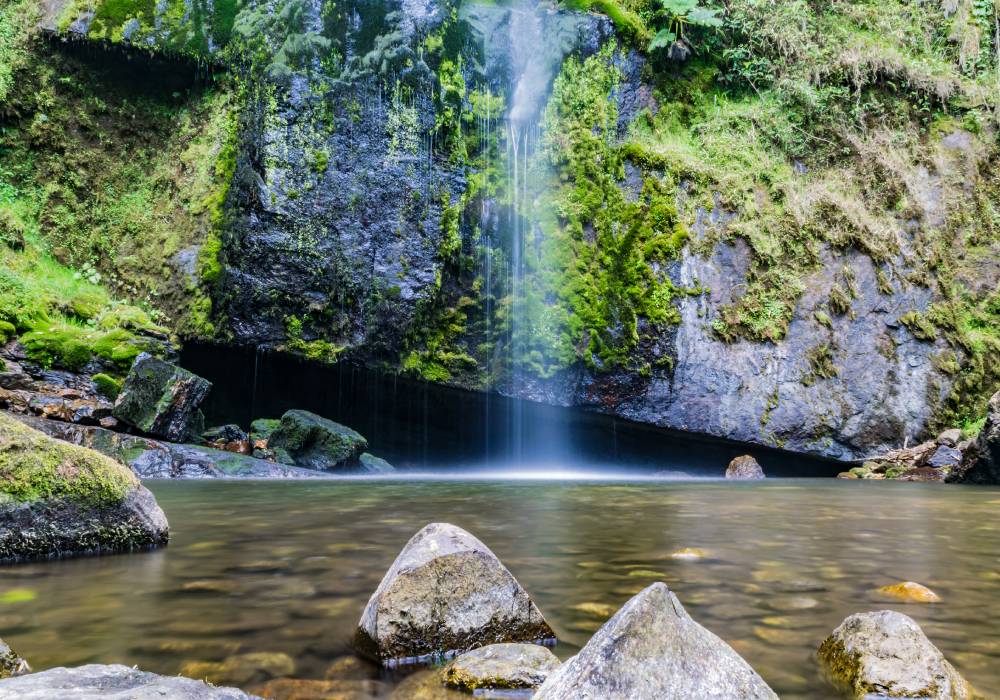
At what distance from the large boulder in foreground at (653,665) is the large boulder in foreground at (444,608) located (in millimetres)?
756

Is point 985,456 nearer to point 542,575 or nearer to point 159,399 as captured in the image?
point 542,575

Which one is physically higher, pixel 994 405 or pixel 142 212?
pixel 142 212

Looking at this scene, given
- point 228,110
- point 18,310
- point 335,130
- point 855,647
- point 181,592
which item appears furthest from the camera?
point 228,110

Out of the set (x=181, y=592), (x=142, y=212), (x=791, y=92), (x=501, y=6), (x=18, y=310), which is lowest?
(x=181, y=592)

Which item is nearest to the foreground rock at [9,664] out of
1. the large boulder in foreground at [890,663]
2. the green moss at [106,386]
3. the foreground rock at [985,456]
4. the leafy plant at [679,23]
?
the large boulder in foreground at [890,663]

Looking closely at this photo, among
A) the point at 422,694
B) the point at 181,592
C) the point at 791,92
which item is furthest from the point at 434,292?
the point at 422,694

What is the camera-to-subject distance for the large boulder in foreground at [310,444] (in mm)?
10250

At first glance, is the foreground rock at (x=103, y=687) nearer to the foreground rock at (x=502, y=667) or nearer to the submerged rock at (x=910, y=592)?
the foreground rock at (x=502, y=667)

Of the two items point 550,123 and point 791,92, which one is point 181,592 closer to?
point 550,123

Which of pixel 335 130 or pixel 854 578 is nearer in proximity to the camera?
pixel 854 578

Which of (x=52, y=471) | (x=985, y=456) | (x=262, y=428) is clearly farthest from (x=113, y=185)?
(x=985, y=456)

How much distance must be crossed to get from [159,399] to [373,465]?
3.44 metres

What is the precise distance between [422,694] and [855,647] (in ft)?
4.22

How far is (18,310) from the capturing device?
1008 centimetres
